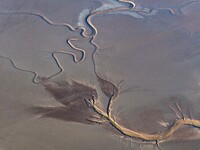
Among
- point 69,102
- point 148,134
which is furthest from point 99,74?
point 148,134

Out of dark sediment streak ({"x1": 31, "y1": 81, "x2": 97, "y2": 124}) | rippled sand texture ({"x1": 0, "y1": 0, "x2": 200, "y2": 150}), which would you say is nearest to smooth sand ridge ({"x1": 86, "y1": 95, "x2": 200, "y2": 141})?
rippled sand texture ({"x1": 0, "y1": 0, "x2": 200, "y2": 150})

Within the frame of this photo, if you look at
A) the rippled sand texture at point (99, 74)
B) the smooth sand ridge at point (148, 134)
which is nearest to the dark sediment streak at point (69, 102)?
the rippled sand texture at point (99, 74)

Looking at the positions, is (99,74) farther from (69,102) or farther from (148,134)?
(148,134)

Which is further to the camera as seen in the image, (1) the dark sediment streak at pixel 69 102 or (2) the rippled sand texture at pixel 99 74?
(1) the dark sediment streak at pixel 69 102

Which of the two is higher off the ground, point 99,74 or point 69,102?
point 99,74

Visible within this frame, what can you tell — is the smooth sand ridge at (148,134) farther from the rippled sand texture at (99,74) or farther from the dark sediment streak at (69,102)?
the dark sediment streak at (69,102)

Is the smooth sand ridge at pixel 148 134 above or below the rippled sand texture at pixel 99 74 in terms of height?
below

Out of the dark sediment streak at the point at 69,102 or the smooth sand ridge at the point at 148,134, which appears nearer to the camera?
the smooth sand ridge at the point at 148,134

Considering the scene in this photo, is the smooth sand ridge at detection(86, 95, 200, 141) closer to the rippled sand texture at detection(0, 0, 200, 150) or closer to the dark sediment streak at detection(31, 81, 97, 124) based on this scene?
the rippled sand texture at detection(0, 0, 200, 150)

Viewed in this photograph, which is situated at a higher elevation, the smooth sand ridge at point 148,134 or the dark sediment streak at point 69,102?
the dark sediment streak at point 69,102
